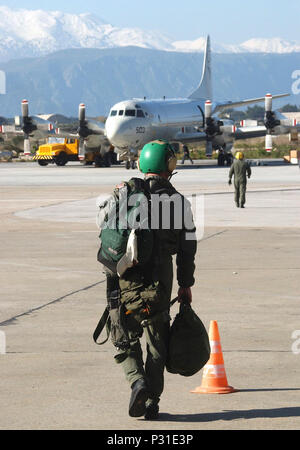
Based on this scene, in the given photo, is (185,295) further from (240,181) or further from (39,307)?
(240,181)

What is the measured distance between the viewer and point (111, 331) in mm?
6988

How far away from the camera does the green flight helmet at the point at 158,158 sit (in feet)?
23.1

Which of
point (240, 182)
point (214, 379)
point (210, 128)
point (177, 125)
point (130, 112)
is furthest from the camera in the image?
point (210, 128)

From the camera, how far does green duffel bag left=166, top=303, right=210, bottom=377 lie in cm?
694

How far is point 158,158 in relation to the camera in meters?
7.04

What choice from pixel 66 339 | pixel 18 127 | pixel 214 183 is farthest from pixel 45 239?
pixel 18 127

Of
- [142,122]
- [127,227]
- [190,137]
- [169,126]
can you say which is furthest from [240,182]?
[190,137]

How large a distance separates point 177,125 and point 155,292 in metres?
52.9

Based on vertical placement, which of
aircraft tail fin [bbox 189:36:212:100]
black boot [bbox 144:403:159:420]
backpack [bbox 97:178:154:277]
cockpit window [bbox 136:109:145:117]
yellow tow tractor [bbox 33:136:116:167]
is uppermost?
aircraft tail fin [bbox 189:36:212:100]

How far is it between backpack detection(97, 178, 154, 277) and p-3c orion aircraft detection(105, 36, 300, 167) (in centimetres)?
4371

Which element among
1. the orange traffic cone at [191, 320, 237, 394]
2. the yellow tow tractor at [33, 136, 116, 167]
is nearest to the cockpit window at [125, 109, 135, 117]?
the yellow tow tractor at [33, 136, 116, 167]

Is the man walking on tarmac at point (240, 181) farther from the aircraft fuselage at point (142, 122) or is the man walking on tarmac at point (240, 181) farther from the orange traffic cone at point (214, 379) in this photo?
the aircraft fuselage at point (142, 122)

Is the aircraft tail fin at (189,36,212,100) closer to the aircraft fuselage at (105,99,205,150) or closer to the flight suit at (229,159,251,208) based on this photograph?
the aircraft fuselage at (105,99,205,150)

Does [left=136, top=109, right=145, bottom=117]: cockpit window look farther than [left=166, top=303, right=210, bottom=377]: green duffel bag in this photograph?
Yes
